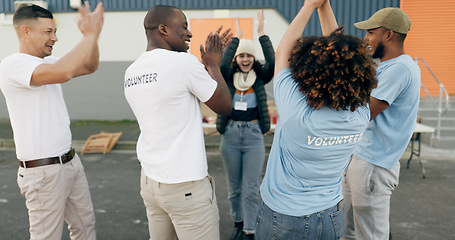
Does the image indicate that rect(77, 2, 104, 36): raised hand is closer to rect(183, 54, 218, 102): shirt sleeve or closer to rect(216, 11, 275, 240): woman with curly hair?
rect(183, 54, 218, 102): shirt sleeve

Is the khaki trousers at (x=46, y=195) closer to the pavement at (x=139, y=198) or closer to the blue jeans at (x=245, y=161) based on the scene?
the pavement at (x=139, y=198)

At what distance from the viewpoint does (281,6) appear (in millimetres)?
10594

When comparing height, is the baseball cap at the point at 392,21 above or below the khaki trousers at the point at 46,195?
above

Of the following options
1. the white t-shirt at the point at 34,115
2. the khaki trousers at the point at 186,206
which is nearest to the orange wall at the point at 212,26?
the white t-shirt at the point at 34,115

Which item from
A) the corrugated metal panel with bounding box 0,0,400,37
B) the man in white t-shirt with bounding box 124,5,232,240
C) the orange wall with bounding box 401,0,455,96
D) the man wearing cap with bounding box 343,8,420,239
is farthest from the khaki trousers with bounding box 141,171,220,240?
the orange wall with bounding box 401,0,455,96

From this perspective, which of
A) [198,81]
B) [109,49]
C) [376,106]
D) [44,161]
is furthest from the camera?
[109,49]

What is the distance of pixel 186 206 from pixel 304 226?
2.25 ft

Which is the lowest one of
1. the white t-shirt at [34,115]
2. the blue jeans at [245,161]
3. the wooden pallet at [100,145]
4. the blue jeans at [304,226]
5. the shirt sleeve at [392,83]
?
the wooden pallet at [100,145]

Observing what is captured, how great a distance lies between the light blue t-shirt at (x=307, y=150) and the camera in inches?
68.7

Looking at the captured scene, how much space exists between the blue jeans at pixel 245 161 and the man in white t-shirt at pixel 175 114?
1.51 meters

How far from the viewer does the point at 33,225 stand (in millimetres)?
2531

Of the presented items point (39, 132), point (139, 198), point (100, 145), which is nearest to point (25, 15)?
point (39, 132)

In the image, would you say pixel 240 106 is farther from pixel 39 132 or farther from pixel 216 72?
pixel 39 132

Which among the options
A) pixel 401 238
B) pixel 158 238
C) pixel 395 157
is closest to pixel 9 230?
pixel 158 238
